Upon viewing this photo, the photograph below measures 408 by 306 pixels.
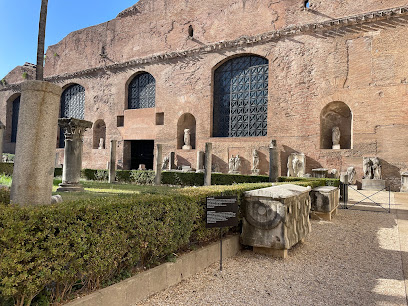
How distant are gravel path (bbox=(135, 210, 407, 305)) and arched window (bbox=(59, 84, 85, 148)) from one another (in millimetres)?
24866

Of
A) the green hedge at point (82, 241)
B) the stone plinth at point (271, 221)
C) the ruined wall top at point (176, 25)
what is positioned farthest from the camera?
the ruined wall top at point (176, 25)

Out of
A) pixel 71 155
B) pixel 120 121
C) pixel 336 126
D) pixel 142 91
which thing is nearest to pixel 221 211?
pixel 71 155

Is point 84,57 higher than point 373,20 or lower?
higher

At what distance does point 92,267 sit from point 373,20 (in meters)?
17.6

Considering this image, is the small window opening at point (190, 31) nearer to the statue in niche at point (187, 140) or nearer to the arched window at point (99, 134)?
the statue in niche at point (187, 140)

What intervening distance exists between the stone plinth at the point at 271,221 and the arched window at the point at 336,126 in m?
13.1

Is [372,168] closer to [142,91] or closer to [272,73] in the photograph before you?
[272,73]

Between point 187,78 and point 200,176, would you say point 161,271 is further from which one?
point 187,78

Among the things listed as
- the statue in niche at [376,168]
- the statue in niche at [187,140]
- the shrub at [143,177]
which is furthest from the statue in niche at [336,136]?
the shrub at [143,177]

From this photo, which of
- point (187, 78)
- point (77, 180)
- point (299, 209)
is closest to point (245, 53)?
point (187, 78)

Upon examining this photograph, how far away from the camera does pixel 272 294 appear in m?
3.29

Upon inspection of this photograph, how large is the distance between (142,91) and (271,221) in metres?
20.4

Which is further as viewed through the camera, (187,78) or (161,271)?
(187,78)

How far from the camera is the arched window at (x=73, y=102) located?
86.9 ft
